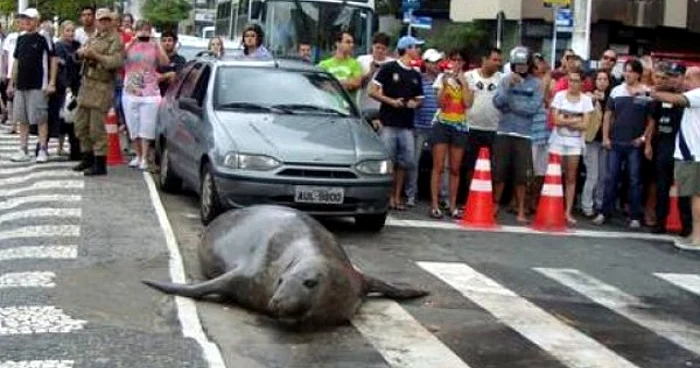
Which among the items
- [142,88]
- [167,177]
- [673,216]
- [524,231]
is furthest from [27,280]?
[673,216]

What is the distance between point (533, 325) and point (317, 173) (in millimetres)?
3230

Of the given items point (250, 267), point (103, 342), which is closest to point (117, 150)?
point (250, 267)

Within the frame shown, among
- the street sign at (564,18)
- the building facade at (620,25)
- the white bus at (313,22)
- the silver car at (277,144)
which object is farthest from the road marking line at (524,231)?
the building facade at (620,25)

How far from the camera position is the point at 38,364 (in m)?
6.30

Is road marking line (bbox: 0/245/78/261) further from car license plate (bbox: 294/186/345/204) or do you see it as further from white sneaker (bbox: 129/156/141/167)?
white sneaker (bbox: 129/156/141/167)

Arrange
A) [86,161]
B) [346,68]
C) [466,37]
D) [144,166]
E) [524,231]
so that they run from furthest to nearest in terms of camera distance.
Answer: [466,37] → [144,166] → [346,68] → [86,161] → [524,231]

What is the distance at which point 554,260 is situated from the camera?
36.1 feet

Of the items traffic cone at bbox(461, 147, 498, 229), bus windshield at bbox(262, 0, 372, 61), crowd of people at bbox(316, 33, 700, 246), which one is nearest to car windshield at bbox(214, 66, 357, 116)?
crowd of people at bbox(316, 33, 700, 246)

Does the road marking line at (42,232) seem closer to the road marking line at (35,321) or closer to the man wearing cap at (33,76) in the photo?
the road marking line at (35,321)

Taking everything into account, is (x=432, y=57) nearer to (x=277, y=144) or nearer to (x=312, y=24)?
(x=277, y=144)

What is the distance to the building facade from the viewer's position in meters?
35.3

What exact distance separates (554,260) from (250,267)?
151 inches

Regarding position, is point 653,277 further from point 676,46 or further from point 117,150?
point 676,46

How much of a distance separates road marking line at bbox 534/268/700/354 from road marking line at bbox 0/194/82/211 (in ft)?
15.4
